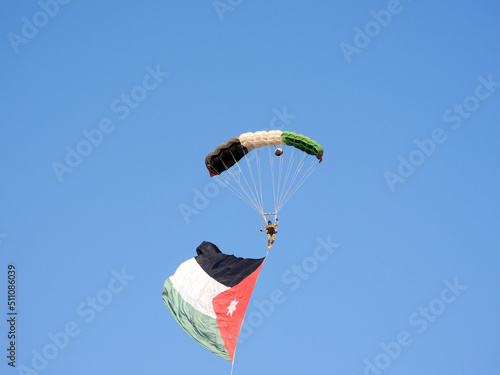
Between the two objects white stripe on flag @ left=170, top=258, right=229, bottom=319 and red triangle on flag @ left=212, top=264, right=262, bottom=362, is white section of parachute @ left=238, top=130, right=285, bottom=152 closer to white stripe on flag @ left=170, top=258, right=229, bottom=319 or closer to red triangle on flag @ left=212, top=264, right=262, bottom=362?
red triangle on flag @ left=212, top=264, right=262, bottom=362

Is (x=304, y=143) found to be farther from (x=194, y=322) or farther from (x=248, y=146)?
(x=194, y=322)

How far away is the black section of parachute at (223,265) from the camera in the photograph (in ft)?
113

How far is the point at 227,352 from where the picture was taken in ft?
108

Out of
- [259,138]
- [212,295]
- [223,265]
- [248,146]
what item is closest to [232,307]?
[212,295]

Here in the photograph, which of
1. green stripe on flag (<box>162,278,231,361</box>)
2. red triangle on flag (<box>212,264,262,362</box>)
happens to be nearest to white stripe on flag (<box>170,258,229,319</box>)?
green stripe on flag (<box>162,278,231,361</box>)

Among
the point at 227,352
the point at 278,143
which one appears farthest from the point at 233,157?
the point at 227,352

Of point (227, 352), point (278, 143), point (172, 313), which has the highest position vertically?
point (278, 143)

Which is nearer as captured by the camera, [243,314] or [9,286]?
[243,314]

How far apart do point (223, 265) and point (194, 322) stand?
2.33m

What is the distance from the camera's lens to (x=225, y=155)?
35281 millimetres

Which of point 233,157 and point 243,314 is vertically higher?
point 233,157

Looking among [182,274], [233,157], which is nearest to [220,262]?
[182,274]

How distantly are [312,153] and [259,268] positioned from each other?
4300mm

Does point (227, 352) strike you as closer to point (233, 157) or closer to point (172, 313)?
point (172, 313)
